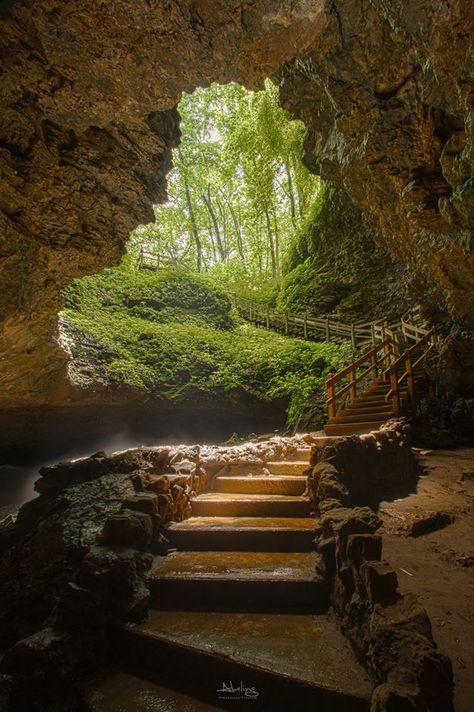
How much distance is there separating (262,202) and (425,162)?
16.7 metres

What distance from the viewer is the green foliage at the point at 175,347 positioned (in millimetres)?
11422

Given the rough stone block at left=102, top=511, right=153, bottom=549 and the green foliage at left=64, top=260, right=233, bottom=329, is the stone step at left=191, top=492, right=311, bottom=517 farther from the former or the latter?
the green foliage at left=64, top=260, right=233, bottom=329

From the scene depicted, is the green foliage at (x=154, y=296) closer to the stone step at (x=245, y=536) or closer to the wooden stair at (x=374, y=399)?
the wooden stair at (x=374, y=399)

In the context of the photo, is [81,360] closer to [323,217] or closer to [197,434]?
[197,434]

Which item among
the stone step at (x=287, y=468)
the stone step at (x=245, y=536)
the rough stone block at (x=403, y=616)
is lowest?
the stone step at (x=245, y=536)

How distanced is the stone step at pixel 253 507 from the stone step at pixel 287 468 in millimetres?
1205

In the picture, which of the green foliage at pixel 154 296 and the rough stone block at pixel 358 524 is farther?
the green foliage at pixel 154 296

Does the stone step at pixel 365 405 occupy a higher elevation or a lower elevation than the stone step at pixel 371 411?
higher

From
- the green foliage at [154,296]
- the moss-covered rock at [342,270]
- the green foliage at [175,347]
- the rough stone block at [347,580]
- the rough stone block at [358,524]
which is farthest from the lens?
the moss-covered rock at [342,270]

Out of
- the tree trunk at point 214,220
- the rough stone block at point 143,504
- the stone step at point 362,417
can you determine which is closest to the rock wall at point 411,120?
the stone step at point 362,417

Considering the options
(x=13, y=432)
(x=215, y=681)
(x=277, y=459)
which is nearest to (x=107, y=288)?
(x=13, y=432)

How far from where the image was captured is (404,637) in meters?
2.21

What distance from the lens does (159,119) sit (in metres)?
5.85

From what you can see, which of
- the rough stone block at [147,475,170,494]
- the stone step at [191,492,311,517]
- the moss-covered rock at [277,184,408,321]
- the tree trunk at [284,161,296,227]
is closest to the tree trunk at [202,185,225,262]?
the tree trunk at [284,161,296,227]
